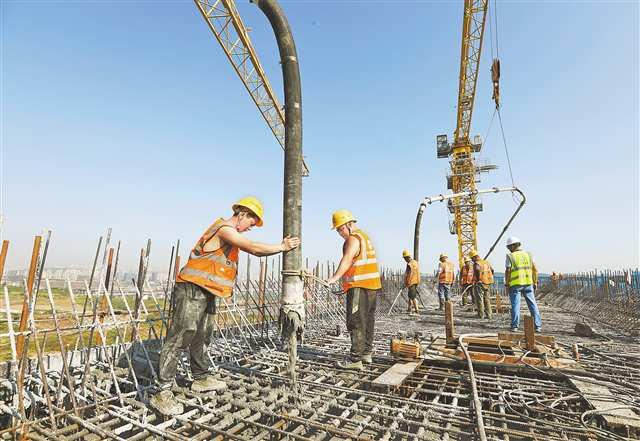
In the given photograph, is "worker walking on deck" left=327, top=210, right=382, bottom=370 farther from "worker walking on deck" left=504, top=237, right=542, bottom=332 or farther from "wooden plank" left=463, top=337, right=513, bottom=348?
"worker walking on deck" left=504, top=237, right=542, bottom=332

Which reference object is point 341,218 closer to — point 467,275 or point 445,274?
point 445,274

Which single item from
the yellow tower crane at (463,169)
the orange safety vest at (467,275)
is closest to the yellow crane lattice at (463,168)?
the yellow tower crane at (463,169)

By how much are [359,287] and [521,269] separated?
3940mm

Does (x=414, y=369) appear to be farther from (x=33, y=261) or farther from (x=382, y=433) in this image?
(x=33, y=261)

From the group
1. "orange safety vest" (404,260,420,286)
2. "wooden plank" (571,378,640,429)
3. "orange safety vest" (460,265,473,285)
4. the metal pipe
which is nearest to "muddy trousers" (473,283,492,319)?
"orange safety vest" (460,265,473,285)

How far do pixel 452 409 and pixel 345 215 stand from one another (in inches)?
90.7

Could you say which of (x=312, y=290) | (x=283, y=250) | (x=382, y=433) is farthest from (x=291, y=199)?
(x=312, y=290)

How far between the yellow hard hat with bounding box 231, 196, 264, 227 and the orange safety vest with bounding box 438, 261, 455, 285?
26.3ft

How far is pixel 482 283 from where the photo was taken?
884cm

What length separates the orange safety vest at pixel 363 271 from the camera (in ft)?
12.8

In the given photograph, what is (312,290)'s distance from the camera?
8523 millimetres

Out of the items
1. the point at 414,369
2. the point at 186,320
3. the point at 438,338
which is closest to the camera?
the point at 186,320

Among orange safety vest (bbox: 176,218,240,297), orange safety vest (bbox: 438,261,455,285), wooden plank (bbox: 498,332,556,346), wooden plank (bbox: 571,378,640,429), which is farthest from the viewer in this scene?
orange safety vest (bbox: 438,261,455,285)

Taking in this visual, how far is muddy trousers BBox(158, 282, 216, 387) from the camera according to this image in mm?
2920
